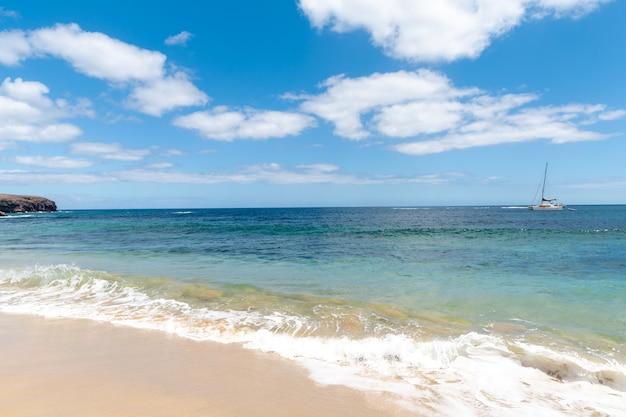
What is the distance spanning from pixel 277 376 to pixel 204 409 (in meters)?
1.23

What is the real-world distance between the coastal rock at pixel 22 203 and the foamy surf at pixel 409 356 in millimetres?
124161

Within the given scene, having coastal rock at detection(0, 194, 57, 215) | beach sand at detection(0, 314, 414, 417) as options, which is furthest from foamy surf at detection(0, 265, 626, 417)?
coastal rock at detection(0, 194, 57, 215)

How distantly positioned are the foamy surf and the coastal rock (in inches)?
4888

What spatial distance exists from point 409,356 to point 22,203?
5472 inches

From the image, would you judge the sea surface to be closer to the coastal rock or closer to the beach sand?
the beach sand

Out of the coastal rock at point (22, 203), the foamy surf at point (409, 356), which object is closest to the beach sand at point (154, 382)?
the foamy surf at point (409, 356)

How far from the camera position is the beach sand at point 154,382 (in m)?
4.07

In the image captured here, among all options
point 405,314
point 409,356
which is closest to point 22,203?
point 405,314

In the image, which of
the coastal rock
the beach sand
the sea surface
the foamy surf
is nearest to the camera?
the beach sand

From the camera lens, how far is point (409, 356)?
5.71 metres

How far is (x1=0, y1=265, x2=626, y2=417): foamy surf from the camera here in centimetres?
446

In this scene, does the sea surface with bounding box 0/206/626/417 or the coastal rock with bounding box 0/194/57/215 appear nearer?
the sea surface with bounding box 0/206/626/417

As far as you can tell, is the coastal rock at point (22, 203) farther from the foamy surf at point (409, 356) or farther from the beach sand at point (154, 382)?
the beach sand at point (154, 382)

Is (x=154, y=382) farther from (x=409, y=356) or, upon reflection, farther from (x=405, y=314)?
(x=405, y=314)
